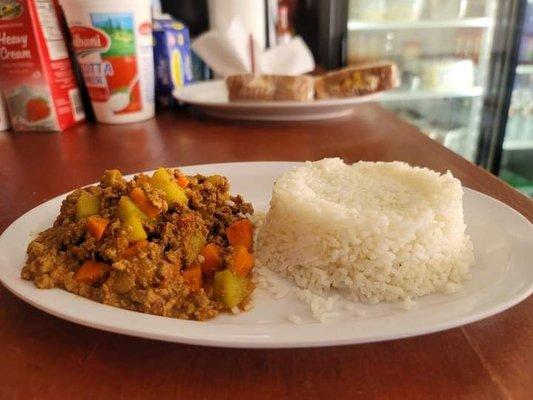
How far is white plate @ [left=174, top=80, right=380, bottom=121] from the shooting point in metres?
1.64

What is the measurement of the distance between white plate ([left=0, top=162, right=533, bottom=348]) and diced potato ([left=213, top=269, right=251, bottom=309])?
2cm

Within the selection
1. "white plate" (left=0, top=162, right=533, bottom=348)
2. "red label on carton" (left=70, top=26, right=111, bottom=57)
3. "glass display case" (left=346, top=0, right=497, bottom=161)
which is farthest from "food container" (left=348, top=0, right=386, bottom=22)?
"white plate" (left=0, top=162, right=533, bottom=348)

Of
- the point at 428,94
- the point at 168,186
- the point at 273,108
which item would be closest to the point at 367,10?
the point at 428,94

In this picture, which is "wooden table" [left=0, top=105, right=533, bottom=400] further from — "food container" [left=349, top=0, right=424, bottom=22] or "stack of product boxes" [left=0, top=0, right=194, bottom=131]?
"food container" [left=349, top=0, right=424, bottom=22]

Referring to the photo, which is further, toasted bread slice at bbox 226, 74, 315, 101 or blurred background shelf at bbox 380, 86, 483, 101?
blurred background shelf at bbox 380, 86, 483, 101

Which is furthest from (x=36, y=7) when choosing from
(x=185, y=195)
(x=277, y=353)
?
(x=277, y=353)

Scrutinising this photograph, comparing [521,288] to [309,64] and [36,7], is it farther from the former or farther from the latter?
[309,64]

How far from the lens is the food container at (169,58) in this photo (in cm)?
189

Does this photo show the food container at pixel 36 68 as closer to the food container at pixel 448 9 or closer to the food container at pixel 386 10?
the food container at pixel 386 10

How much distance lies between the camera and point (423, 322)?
503mm

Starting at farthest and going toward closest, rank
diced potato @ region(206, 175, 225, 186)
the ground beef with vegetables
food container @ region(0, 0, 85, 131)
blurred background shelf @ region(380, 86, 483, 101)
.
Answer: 1. blurred background shelf @ region(380, 86, 483, 101)
2. food container @ region(0, 0, 85, 131)
3. diced potato @ region(206, 175, 225, 186)
4. the ground beef with vegetables

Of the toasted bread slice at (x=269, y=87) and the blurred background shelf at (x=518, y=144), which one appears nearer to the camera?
the toasted bread slice at (x=269, y=87)

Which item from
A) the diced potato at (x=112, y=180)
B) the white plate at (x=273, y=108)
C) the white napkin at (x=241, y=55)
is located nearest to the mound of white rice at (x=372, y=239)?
the diced potato at (x=112, y=180)

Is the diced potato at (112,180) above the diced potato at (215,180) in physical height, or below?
above
